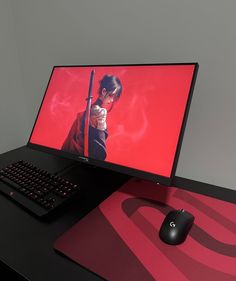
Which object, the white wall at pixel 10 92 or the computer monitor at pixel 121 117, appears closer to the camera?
the computer monitor at pixel 121 117

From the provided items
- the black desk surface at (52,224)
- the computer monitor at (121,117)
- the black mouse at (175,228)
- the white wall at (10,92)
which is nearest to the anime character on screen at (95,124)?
the computer monitor at (121,117)

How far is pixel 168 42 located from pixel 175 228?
0.60 metres

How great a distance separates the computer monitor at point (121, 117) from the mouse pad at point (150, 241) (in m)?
0.11

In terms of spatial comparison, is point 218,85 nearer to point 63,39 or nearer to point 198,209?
point 198,209

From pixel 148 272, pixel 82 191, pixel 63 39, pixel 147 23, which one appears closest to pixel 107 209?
pixel 82 191

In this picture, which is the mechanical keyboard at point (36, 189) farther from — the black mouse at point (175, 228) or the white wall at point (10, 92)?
the white wall at point (10, 92)

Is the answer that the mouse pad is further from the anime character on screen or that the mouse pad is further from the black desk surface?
the anime character on screen

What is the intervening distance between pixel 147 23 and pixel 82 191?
0.61 meters

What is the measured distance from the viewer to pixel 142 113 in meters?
0.74

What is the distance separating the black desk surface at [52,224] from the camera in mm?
542

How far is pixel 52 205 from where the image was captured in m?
0.71

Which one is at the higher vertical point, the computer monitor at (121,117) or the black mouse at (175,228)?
the computer monitor at (121,117)

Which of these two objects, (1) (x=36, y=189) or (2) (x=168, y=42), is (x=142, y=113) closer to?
(2) (x=168, y=42)

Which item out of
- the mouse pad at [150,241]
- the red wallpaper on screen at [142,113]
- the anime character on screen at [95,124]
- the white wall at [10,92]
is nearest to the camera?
the mouse pad at [150,241]
